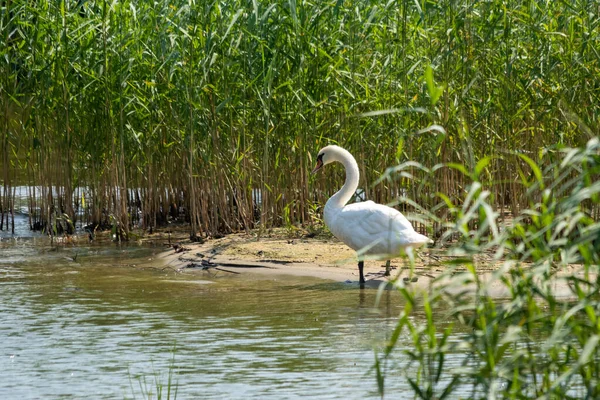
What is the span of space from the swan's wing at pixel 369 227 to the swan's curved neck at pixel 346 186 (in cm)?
31

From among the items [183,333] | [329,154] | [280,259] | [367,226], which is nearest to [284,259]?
[280,259]

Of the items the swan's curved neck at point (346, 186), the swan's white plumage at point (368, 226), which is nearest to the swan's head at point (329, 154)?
the swan's curved neck at point (346, 186)

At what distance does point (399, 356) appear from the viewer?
19.6 ft

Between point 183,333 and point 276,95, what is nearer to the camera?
point 183,333

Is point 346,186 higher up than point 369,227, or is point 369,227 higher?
point 346,186

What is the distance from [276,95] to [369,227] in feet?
9.07

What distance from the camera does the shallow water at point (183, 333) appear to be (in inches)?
217

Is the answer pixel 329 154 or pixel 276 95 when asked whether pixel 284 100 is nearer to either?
pixel 276 95

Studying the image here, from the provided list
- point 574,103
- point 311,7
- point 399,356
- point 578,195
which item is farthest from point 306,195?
point 578,195

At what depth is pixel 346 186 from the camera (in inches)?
348

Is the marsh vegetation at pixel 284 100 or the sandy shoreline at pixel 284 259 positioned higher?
the marsh vegetation at pixel 284 100

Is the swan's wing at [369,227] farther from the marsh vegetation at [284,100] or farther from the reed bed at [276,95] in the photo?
the reed bed at [276,95]

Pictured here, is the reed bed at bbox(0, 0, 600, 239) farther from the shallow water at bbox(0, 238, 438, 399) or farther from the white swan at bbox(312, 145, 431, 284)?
the shallow water at bbox(0, 238, 438, 399)

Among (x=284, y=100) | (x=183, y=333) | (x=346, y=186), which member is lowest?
(x=183, y=333)
